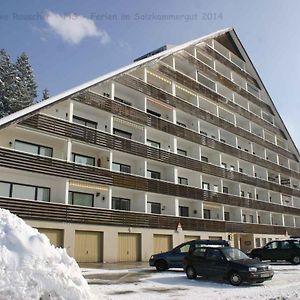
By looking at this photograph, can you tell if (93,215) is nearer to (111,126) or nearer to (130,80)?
(111,126)

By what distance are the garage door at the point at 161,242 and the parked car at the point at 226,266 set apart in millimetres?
16623

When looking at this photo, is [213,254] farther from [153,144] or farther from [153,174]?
[153,144]

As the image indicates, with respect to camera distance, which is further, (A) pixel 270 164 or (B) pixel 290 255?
(A) pixel 270 164

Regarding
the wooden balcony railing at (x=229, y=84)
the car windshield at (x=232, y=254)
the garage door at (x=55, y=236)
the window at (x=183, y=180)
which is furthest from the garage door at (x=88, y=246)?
the wooden balcony railing at (x=229, y=84)

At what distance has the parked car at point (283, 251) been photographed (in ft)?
88.3

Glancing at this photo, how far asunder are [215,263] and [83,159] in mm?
16853

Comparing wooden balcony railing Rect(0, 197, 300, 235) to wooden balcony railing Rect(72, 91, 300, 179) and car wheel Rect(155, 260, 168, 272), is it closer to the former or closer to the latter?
car wheel Rect(155, 260, 168, 272)

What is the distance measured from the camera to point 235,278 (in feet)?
51.0

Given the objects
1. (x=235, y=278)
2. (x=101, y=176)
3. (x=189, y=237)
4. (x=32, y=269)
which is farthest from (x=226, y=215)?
(x=32, y=269)

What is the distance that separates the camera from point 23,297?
802cm

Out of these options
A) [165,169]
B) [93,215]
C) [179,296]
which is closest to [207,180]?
[165,169]

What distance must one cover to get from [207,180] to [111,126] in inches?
612

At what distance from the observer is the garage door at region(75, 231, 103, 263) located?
2789 cm

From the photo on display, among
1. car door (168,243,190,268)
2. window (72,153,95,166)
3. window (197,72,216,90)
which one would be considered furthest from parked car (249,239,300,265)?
window (197,72,216,90)
